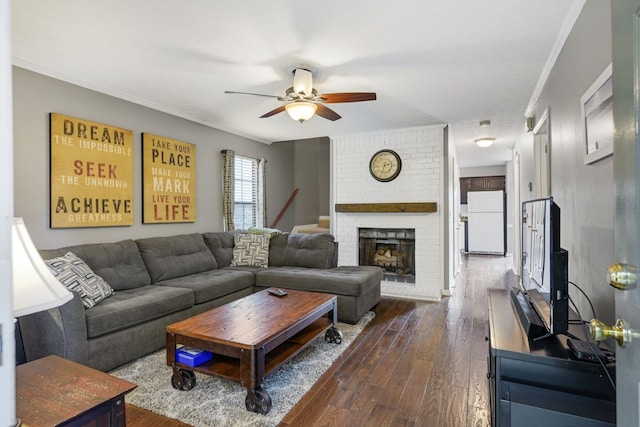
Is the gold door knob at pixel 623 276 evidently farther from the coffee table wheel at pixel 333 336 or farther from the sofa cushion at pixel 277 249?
the sofa cushion at pixel 277 249

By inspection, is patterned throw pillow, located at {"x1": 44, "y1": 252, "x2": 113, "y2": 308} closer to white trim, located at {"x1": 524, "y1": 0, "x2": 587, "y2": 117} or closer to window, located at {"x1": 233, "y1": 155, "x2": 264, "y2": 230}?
window, located at {"x1": 233, "y1": 155, "x2": 264, "y2": 230}

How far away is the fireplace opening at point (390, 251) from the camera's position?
16.3 ft

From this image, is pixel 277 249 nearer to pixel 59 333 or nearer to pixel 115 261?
pixel 115 261

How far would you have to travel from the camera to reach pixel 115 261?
3191 mm

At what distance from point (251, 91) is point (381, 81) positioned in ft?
4.28

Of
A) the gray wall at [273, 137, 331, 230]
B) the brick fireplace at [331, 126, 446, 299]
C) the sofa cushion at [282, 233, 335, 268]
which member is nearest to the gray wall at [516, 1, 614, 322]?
the brick fireplace at [331, 126, 446, 299]

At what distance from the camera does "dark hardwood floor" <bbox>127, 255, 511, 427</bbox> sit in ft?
6.41

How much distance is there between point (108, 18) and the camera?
84.0 inches

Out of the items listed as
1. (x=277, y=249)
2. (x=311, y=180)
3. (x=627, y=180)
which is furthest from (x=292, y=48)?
(x=311, y=180)

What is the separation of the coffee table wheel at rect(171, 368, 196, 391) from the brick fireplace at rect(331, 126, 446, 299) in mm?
3345

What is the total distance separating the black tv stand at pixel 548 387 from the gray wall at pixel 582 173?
36 cm

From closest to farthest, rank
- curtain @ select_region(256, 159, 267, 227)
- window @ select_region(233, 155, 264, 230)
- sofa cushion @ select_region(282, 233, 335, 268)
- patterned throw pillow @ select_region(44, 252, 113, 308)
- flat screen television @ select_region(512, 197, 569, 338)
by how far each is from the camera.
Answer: flat screen television @ select_region(512, 197, 569, 338), patterned throw pillow @ select_region(44, 252, 113, 308), sofa cushion @ select_region(282, 233, 335, 268), window @ select_region(233, 155, 264, 230), curtain @ select_region(256, 159, 267, 227)

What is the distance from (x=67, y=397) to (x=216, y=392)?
1.21 meters

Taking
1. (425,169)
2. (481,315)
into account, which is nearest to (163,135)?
(425,169)
